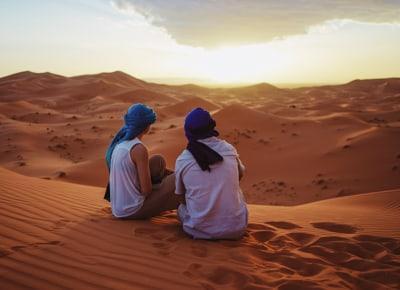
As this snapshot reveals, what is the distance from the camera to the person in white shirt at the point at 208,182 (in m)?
4.31

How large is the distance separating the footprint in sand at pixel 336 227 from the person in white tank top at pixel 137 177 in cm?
202

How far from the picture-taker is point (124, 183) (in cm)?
483

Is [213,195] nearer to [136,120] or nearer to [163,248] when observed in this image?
[163,248]

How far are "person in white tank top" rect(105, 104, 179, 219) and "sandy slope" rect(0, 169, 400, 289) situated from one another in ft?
0.67

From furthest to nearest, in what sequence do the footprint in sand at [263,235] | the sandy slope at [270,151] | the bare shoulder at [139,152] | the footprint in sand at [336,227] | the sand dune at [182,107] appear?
the sand dune at [182,107]
the sandy slope at [270,151]
the footprint in sand at [336,227]
the footprint in sand at [263,235]
the bare shoulder at [139,152]

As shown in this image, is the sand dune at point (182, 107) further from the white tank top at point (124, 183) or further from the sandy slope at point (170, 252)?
the white tank top at point (124, 183)

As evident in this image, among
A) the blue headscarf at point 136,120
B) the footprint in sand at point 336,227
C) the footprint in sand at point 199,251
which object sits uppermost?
the blue headscarf at point 136,120

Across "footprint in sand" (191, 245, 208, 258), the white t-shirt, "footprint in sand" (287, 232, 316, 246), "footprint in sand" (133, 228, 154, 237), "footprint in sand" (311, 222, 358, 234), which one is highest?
the white t-shirt

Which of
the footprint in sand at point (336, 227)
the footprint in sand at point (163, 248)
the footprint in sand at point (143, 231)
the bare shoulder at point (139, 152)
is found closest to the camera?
the footprint in sand at point (163, 248)

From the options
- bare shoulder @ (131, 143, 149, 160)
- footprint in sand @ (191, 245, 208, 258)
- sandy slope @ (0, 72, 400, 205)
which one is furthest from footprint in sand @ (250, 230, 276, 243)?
sandy slope @ (0, 72, 400, 205)

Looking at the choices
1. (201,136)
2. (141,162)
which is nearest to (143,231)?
(141,162)

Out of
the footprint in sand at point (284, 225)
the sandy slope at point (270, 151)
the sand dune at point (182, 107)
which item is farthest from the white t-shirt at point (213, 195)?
the sand dune at point (182, 107)

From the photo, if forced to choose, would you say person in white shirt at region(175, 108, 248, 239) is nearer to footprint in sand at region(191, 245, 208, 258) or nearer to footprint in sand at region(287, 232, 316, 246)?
footprint in sand at region(191, 245, 208, 258)

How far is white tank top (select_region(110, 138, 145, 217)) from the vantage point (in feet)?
15.6
